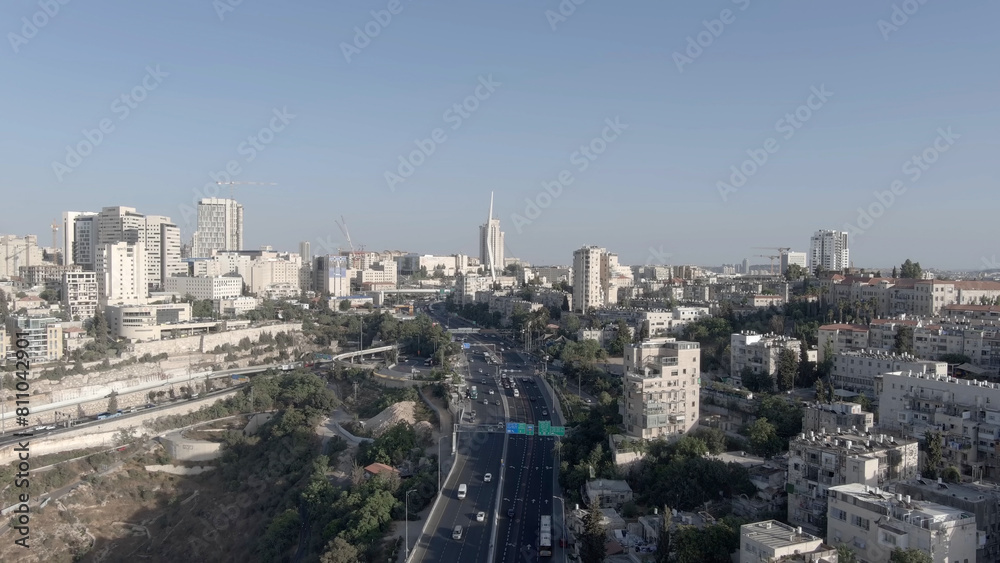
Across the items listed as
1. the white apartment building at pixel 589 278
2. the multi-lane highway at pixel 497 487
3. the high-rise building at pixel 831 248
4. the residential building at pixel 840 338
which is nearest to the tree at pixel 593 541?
the multi-lane highway at pixel 497 487

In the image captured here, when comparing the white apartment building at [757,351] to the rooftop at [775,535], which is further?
the white apartment building at [757,351]

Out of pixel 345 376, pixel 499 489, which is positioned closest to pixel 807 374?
pixel 499 489

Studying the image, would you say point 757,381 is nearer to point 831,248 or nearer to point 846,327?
point 846,327

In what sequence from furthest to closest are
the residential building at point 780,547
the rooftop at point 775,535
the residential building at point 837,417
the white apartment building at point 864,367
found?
1. the white apartment building at point 864,367
2. the residential building at point 837,417
3. the rooftop at point 775,535
4. the residential building at point 780,547

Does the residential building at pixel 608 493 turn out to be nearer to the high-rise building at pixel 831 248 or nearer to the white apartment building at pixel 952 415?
the white apartment building at pixel 952 415

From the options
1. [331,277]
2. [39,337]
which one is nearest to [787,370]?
[39,337]

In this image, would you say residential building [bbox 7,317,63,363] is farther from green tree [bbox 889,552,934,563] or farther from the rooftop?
green tree [bbox 889,552,934,563]

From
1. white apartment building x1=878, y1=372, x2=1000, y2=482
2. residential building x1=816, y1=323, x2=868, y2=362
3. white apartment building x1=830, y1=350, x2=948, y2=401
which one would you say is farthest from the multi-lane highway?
residential building x1=816, y1=323, x2=868, y2=362
